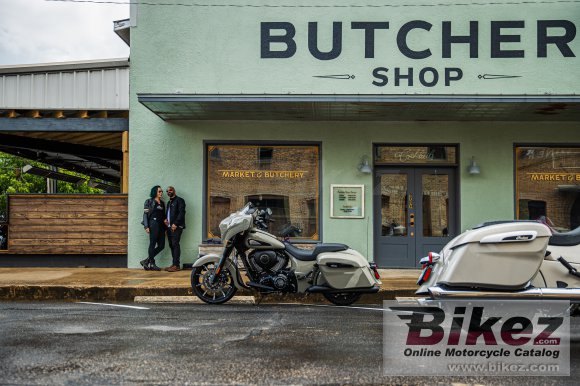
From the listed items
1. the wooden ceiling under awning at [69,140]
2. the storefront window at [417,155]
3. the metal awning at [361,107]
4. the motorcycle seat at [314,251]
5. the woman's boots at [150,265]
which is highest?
the metal awning at [361,107]

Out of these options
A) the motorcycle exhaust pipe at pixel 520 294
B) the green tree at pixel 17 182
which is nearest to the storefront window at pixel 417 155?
the motorcycle exhaust pipe at pixel 520 294

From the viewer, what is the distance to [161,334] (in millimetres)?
6660

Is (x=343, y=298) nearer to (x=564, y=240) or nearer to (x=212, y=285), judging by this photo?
(x=212, y=285)

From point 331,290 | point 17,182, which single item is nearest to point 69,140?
point 331,290

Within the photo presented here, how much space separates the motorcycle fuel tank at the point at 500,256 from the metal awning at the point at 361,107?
Result: 21.0 feet

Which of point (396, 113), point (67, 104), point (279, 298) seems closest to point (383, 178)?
point (396, 113)

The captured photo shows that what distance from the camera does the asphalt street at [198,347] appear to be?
16.2 feet

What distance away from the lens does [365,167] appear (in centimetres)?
1378

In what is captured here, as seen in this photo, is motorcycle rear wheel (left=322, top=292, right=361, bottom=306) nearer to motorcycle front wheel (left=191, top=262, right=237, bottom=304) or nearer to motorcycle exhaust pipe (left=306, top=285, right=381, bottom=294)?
motorcycle exhaust pipe (left=306, top=285, right=381, bottom=294)

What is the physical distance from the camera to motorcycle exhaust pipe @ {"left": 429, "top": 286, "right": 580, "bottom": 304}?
601 centimetres

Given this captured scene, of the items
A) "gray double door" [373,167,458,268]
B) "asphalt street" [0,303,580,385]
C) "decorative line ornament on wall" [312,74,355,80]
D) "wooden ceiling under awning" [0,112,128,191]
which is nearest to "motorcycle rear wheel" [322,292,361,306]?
"asphalt street" [0,303,580,385]

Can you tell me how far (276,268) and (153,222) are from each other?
202 inches

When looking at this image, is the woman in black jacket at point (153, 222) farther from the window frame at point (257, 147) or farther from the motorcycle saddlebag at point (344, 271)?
the motorcycle saddlebag at point (344, 271)

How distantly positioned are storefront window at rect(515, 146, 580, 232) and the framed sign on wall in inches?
134
